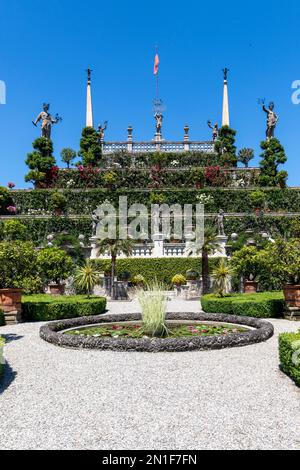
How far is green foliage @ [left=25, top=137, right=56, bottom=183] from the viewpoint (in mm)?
34656

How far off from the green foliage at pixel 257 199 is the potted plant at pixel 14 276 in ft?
64.2

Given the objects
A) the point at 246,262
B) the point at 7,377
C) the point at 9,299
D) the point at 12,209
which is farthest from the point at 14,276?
the point at 12,209

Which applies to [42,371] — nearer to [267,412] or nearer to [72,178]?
[267,412]

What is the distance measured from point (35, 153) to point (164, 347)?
3064 centimetres

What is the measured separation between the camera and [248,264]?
19.3m

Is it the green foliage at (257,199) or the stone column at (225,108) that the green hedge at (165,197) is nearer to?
the green foliage at (257,199)

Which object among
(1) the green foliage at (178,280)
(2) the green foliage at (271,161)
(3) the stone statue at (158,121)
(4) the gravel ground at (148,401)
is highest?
(3) the stone statue at (158,121)

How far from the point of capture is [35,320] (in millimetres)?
14453

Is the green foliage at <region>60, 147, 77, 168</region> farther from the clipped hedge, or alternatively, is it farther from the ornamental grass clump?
the ornamental grass clump

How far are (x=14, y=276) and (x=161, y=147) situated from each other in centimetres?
3041

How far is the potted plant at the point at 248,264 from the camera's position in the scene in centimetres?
1892

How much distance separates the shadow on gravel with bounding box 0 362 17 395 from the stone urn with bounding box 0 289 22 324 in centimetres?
597

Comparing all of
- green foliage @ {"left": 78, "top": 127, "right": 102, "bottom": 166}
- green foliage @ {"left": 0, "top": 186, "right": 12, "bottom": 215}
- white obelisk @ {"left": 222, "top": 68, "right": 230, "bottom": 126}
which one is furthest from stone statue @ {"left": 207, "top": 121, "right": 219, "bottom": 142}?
green foliage @ {"left": 0, "top": 186, "right": 12, "bottom": 215}

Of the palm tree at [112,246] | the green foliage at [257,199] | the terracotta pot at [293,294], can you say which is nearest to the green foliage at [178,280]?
the palm tree at [112,246]
